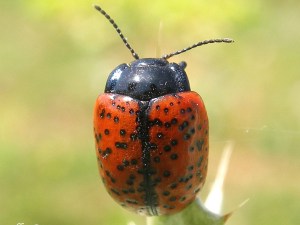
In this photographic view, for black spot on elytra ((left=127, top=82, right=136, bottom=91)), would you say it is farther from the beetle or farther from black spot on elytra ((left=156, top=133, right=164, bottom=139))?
black spot on elytra ((left=156, top=133, right=164, bottom=139))

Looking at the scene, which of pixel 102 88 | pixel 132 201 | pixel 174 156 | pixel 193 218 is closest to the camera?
pixel 193 218

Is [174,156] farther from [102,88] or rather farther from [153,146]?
[102,88]

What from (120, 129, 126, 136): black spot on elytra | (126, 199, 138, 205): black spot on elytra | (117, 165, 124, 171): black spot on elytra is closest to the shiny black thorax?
(120, 129, 126, 136): black spot on elytra

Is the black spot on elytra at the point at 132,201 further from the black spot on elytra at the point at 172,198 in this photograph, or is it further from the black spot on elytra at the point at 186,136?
the black spot on elytra at the point at 186,136

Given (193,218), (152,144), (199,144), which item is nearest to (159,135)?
(152,144)

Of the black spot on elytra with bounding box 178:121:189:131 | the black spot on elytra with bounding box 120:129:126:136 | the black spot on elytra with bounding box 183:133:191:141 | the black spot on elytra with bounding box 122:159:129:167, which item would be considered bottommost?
the black spot on elytra with bounding box 183:133:191:141

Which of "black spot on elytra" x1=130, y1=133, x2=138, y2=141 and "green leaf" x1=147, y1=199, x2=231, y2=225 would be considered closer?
"green leaf" x1=147, y1=199, x2=231, y2=225

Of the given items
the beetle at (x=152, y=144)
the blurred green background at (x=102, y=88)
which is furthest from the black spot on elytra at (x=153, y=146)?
the blurred green background at (x=102, y=88)
